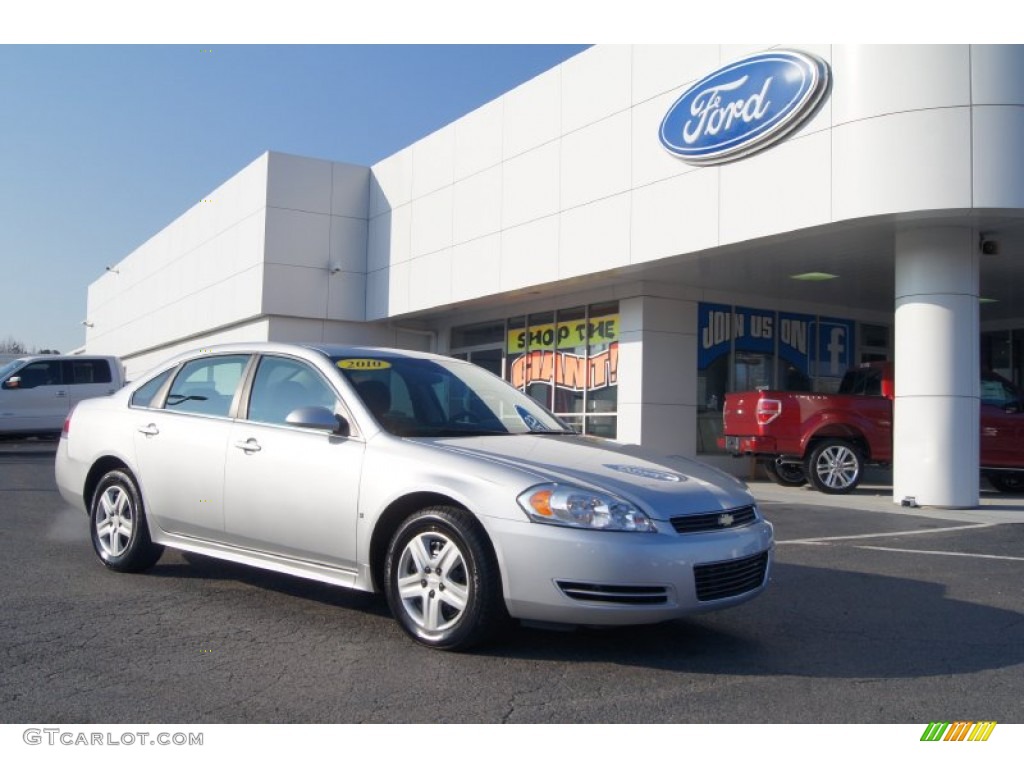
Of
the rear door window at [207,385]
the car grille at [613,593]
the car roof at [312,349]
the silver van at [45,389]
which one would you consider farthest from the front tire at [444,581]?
the silver van at [45,389]

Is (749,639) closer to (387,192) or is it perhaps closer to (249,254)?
(387,192)

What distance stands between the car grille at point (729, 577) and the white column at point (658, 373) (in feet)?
39.7

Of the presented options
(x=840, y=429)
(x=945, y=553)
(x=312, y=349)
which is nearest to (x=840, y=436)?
(x=840, y=429)

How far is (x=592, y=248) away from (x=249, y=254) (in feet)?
37.4

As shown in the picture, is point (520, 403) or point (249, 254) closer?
point (520, 403)

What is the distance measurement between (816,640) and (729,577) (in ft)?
2.88

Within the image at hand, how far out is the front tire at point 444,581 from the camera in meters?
4.41

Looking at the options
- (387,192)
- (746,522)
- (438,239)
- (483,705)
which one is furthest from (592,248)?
(483,705)

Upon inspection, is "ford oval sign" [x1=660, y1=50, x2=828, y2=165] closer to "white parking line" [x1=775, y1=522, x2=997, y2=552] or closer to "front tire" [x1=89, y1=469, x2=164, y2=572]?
"white parking line" [x1=775, y1=522, x2=997, y2=552]

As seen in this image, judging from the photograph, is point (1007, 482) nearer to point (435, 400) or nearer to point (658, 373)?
point (658, 373)

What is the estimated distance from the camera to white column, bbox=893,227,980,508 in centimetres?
1213

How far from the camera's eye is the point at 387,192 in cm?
2311

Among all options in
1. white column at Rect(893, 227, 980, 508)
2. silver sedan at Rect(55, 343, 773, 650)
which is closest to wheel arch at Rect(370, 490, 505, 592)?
silver sedan at Rect(55, 343, 773, 650)
